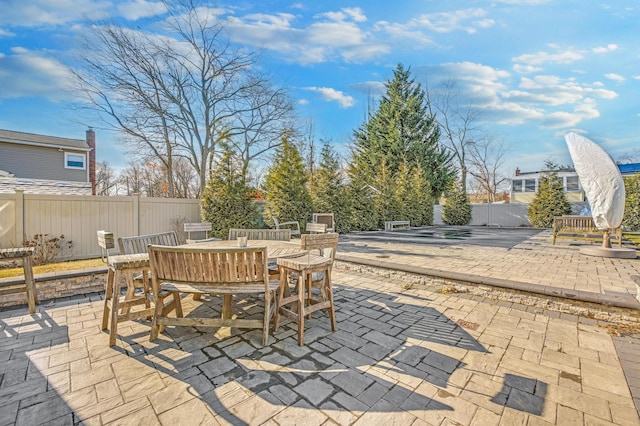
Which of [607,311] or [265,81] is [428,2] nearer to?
[607,311]

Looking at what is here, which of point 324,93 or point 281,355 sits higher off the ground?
point 324,93

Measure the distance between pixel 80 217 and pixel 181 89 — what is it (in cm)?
748

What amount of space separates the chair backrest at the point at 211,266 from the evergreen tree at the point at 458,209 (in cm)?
1739

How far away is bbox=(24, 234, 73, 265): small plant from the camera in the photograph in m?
6.00

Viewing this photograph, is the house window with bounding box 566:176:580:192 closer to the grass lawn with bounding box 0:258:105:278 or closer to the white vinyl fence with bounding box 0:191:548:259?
the white vinyl fence with bounding box 0:191:548:259

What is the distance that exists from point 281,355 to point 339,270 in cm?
310

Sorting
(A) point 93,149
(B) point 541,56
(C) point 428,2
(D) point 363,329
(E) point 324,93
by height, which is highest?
(E) point 324,93

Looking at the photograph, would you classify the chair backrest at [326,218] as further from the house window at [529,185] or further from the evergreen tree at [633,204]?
the house window at [529,185]

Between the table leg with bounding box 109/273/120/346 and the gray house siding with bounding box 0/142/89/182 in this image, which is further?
the gray house siding with bounding box 0/142/89/182

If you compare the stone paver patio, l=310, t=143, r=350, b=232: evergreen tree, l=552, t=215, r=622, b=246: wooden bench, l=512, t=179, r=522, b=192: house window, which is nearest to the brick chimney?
l=310, t=143, r=350, b=232: evergreen tree

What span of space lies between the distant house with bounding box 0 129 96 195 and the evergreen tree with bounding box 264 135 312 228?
23.8ft

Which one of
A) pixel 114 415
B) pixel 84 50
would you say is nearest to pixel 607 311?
pixel 114 415

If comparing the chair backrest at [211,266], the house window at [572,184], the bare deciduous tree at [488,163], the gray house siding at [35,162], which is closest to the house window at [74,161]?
the gray house siding at [35,162]

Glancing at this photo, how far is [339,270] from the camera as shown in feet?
17.3
